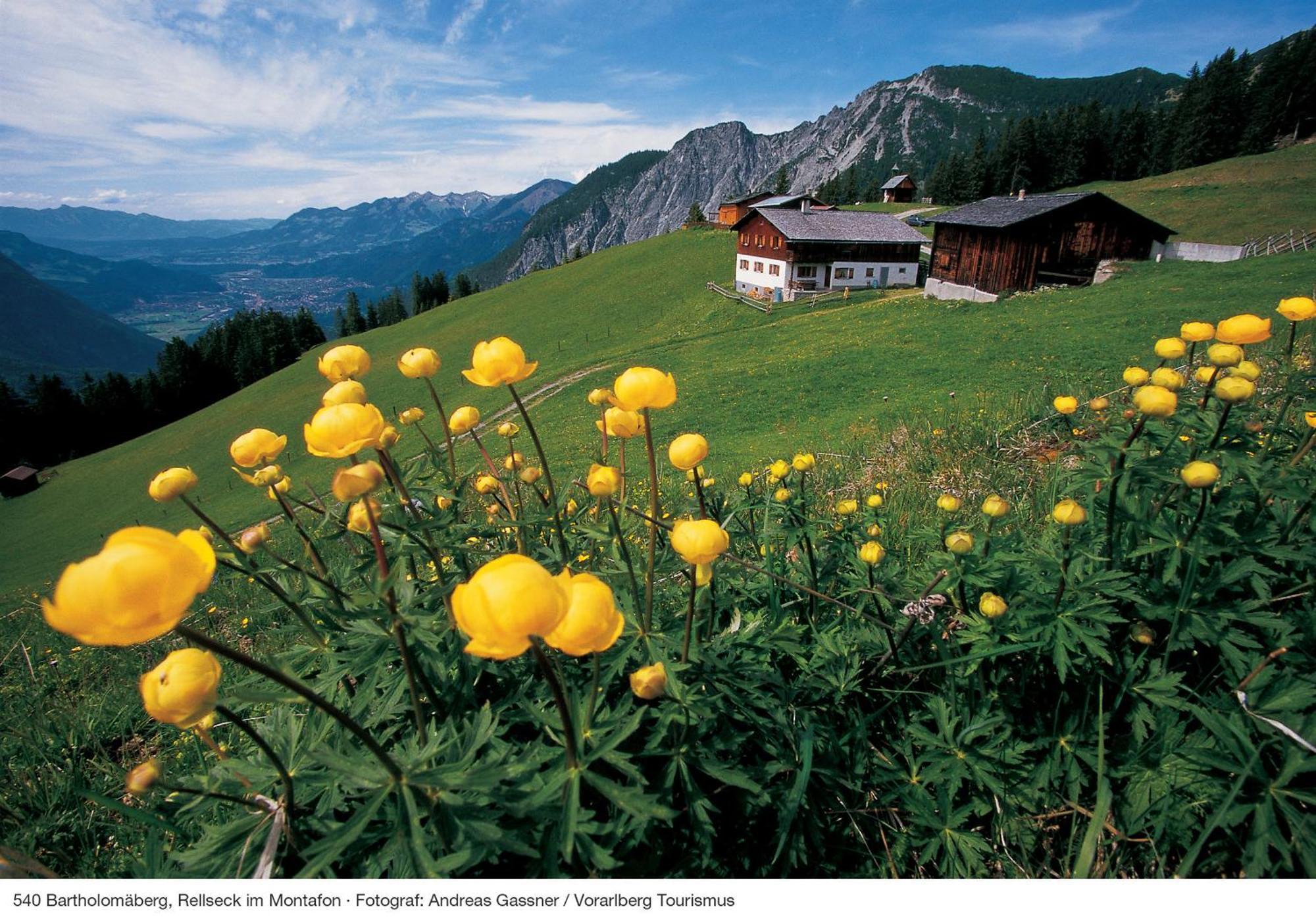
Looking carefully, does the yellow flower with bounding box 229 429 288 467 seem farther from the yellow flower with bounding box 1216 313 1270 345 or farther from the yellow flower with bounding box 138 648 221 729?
the yellow flower with bounding box 1216 313 1270 345

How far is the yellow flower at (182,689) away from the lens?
1.02 m

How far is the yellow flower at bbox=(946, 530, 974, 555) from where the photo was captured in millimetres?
1776

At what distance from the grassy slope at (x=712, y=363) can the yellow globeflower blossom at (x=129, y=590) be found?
4.51 m

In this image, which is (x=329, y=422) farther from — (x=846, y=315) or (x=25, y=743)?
(x=846, y=315)

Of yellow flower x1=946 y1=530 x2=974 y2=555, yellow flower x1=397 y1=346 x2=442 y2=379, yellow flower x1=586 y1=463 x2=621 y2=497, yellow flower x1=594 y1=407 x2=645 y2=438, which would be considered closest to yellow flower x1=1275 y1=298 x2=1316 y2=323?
yellow flower x1=946 y1=530 x2=974 y2=555

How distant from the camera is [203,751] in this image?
2.36m

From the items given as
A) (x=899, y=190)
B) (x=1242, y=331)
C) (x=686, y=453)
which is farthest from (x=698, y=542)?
(x=899, y=190)

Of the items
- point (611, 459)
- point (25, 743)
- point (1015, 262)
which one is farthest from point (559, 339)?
point (25, 743)

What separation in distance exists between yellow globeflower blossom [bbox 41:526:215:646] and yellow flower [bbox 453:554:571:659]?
414mm

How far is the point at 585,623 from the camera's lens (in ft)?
3.31

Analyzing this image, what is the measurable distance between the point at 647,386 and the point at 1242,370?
199cm

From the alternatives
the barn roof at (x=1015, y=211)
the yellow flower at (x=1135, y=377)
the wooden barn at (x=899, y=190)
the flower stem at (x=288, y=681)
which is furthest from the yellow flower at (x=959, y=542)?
the wooden barn at (x=899, y=190)

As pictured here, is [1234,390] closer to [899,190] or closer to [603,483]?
[603,483]

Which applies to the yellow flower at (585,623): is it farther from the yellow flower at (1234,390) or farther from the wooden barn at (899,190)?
the wooden barn at (899,190)
